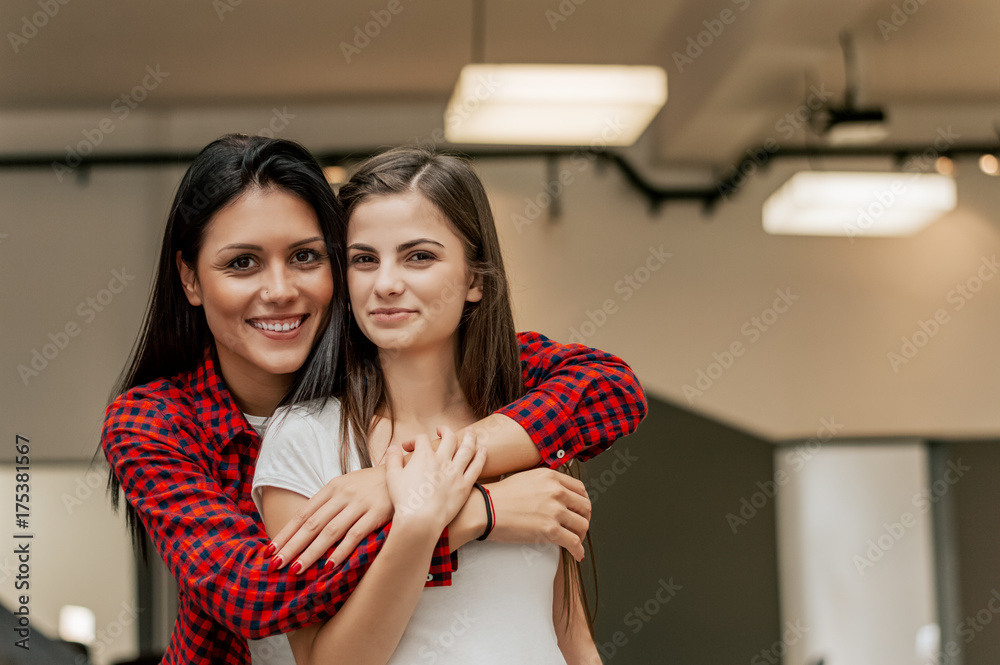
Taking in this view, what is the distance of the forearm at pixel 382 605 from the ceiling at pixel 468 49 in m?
2.37

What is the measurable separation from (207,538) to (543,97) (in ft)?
5.86

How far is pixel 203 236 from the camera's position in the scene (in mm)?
1286

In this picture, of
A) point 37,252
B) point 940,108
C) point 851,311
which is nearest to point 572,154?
point 851,311

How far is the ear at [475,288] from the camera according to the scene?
1255 millimetres

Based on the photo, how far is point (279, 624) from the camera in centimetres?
97

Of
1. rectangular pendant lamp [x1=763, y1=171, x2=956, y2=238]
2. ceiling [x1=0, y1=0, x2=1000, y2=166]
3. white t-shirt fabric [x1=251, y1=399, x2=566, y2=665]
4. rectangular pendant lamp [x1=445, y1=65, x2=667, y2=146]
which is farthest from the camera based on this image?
rectangular pendant lamp [x1=763, y1=171, x2=956, y2=238]

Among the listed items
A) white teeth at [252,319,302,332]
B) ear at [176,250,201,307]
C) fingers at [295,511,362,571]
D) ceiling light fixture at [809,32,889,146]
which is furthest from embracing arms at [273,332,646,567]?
ceiling light fixture at [809,32,889,146]

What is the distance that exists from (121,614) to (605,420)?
2099 millimetres

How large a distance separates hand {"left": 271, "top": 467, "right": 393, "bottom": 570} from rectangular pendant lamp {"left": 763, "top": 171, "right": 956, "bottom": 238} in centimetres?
238

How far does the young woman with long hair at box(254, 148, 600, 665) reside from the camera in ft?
3.31

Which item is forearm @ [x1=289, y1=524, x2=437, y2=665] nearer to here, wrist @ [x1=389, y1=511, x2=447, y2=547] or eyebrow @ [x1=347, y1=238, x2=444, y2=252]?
wrist @ [x1=389, y1=511, x2=447, y2=547]

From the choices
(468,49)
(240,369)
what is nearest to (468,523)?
(240,369)

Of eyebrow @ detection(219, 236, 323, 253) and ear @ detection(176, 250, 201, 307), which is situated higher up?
eyebrow @ detection(219, 236, 323, 253)

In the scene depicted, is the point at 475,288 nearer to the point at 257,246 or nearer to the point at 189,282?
the point at 257,246
